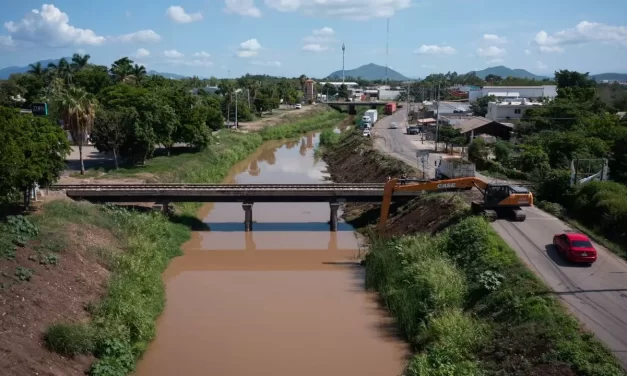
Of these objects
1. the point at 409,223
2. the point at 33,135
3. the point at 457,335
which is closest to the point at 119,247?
the point at 33,135

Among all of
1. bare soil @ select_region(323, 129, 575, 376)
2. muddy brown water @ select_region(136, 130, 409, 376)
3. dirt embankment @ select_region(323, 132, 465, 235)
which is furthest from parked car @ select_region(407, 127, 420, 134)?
muddy brown water @ select_region(136, 130, 409, 376)

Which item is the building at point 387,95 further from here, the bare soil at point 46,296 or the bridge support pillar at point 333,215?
the bare soil at point 46,296

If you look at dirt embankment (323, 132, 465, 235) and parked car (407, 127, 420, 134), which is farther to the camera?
parked car (407, 127, 420, 134)

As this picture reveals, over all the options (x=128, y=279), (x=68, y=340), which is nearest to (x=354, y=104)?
(x=128, y=279)

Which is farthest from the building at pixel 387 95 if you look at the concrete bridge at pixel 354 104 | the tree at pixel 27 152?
the tree at pixel 27 152

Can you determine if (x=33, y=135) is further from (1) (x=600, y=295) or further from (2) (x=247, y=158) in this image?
(2) (x=247, y=158)

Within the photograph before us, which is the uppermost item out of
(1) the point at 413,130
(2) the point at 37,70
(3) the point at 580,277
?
(2) the point at 37,70

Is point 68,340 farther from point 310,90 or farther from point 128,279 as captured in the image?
point 310,90

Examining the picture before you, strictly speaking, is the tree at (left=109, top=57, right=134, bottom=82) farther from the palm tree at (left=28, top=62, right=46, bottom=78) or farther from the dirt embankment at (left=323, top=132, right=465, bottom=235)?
the dirt embankment at (left=323, top=132, right=465, bottom=235)
